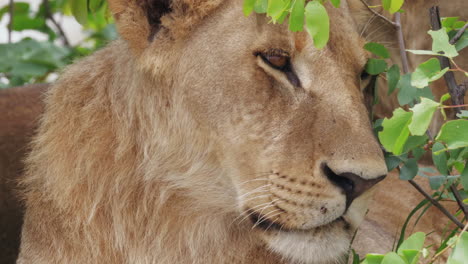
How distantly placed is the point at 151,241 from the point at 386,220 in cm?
126

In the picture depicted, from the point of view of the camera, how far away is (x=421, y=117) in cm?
218

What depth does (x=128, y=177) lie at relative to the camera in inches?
120

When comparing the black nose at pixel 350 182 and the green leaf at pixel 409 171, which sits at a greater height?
the black nose at pixel 350 182

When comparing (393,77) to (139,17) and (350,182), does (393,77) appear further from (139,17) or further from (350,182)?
(139,17)

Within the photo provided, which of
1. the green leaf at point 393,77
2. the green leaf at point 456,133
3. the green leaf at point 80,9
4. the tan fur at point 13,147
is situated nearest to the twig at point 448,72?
the green leaf at point 393,77

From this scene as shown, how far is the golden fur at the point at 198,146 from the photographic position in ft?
8.95

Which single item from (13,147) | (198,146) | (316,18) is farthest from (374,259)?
(13,147)

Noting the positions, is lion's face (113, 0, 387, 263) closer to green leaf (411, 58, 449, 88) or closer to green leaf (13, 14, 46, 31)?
green leaf (411, 58, 449, 88)

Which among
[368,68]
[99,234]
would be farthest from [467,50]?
[99,234]

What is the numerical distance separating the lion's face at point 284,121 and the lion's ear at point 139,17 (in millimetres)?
16

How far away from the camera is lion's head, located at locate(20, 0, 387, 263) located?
2.67 meters

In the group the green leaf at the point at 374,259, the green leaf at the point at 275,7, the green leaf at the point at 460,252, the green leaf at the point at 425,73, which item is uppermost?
the green leaf at the point at 275,7

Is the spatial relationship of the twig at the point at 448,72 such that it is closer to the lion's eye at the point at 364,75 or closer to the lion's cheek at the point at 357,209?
the lion's eye at the point at 364,75

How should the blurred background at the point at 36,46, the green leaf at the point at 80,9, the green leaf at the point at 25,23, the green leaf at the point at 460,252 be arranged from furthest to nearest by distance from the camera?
the green leaf at the point at 25,23, the blurred background at the point at 36,46, the green leaf at the point at 80,9, the green leaf at the point at 460,252
